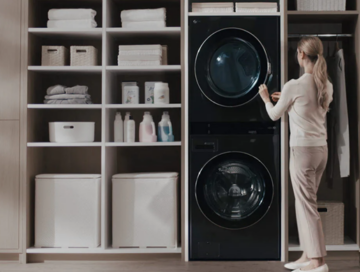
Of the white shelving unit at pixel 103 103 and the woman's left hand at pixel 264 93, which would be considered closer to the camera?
the woman's left hand at pixel 264 93

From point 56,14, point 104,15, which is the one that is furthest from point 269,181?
point 56,14

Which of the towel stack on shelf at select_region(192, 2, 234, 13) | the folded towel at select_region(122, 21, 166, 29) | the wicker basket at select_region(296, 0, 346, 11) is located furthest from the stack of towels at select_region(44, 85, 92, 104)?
the wicker basket at select_region(296, 0, 346, 11)

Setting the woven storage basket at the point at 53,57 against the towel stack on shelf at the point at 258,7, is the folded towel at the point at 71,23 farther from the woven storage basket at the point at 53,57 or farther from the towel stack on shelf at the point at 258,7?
the towel stack on shelf at the point at 258,7

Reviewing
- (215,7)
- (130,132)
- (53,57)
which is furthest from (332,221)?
(53,57)

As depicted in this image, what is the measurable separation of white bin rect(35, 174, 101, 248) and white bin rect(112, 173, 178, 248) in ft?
0.67

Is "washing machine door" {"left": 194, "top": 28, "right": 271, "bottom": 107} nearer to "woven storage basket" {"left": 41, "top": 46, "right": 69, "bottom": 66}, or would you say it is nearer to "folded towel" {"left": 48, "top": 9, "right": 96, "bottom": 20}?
"folded towel" {"left": 48, "top": 9, "right": 96, "bottom": 20}

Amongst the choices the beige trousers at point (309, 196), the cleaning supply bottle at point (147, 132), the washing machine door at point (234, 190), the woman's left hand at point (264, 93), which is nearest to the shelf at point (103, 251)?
the washing machine door at point (234, 190)

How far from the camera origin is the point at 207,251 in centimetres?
308

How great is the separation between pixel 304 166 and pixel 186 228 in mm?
919

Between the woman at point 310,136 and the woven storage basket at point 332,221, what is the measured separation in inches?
16.7

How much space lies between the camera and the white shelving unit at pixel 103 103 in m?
3.16

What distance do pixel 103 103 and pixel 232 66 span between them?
96 centimetres

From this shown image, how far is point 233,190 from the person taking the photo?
3090 mm

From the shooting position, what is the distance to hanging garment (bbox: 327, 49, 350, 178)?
3141mm
